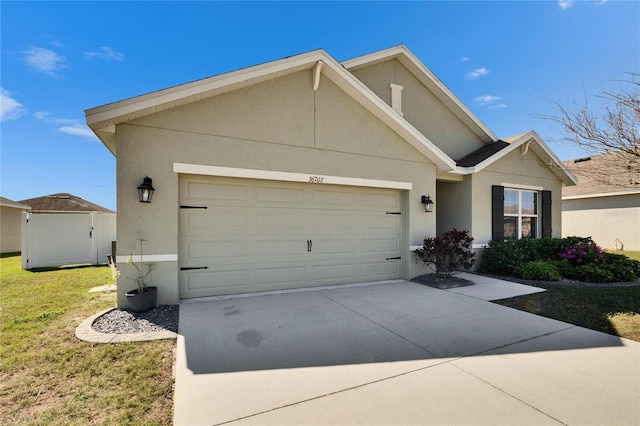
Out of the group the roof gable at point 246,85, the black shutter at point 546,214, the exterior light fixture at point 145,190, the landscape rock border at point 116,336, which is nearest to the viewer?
the landscape rock border at point 116,336

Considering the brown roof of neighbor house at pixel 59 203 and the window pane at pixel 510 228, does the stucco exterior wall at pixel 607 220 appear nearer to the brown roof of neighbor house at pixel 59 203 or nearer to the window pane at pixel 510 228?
the window pane at pixel 510 228

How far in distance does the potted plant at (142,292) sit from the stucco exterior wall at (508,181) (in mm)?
8795

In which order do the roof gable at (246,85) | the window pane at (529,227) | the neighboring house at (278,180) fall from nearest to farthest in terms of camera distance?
the roof gable at (246,85)
the neighboring house at (278,180)
the window pane at (529,227)

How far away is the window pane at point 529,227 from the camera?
417 inches

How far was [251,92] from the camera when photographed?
6.22 metres

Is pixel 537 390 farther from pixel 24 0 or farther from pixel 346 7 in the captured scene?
pixel 346 7

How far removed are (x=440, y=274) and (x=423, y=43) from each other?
8582 mm

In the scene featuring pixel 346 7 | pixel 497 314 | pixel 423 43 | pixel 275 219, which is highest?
pixel 346 7

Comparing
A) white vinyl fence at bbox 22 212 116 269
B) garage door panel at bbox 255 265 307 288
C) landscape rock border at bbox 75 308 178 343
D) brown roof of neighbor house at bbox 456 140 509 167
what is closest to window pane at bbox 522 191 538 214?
brown roof of neighbor house at bbox 456 140 509 167

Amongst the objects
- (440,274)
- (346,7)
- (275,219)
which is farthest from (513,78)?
(275,219)

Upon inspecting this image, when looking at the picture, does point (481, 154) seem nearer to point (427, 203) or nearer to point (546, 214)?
point (546, 214)

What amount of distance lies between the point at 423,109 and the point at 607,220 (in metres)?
13.8

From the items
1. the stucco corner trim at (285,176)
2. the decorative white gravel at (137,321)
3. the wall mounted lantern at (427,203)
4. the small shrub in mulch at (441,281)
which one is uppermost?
the stucco corner trim at (285,176)

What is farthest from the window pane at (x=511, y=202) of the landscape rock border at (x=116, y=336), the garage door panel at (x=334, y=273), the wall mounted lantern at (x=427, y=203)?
the landscape rock border at (x=116, y=336)
